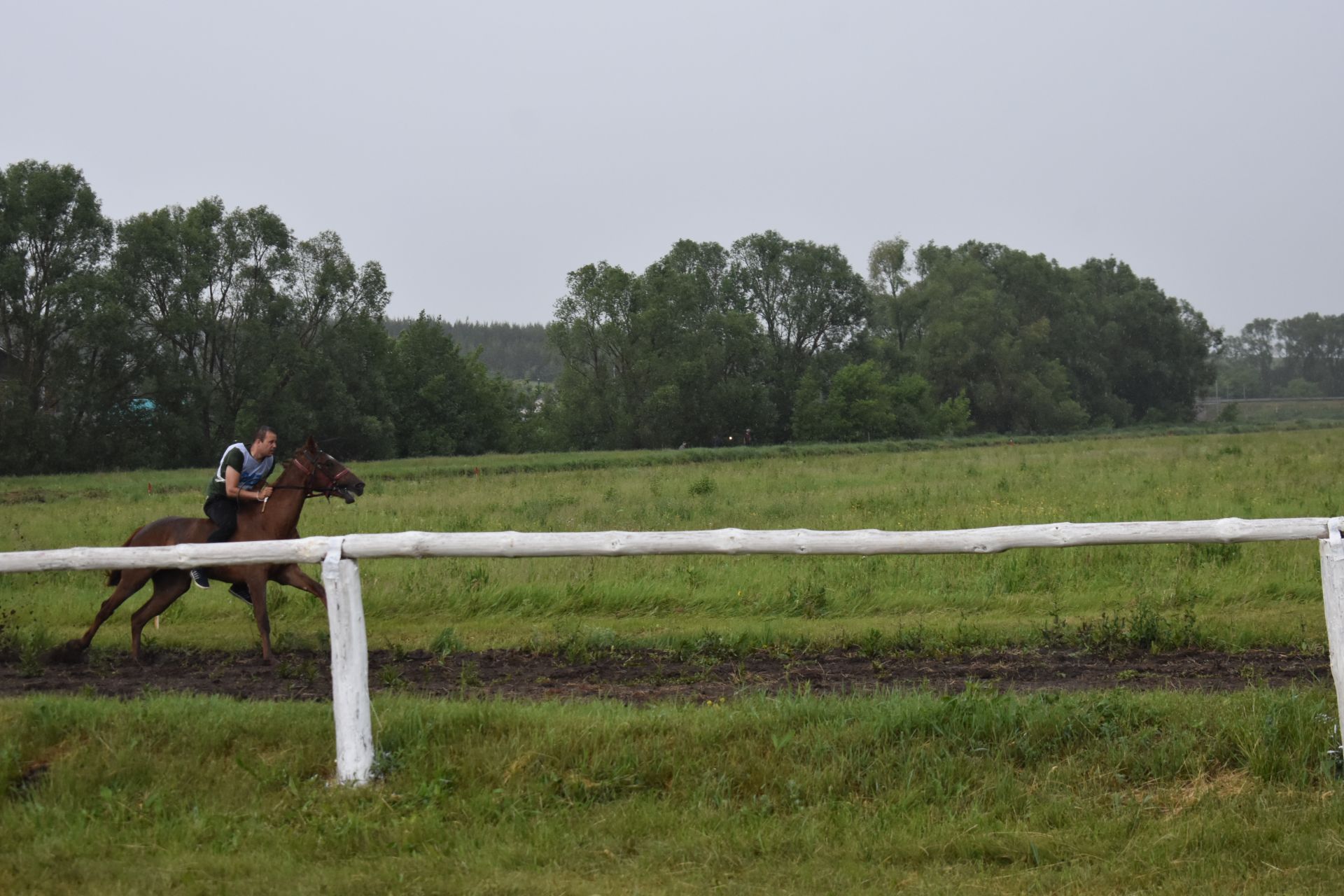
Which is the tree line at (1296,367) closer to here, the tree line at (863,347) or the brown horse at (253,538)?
the tree line at (863,347)

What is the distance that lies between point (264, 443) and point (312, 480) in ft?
1.91

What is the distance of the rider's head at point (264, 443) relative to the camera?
9859 mm

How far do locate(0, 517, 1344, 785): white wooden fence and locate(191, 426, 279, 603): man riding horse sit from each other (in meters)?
3.83

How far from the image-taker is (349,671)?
557cm

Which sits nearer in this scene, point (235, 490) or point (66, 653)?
point (66, 653)

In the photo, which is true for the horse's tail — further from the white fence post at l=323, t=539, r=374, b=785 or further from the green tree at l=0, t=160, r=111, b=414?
the green tree at l=0, t=160, r=111, b=414

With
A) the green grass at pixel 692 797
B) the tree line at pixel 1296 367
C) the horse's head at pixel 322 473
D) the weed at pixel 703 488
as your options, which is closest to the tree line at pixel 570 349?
the weed at pixel 703 488

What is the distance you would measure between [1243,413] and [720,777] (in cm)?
13818

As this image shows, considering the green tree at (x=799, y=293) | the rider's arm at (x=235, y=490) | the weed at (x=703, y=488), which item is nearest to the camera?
the rider's arm at (x=235, y=490)

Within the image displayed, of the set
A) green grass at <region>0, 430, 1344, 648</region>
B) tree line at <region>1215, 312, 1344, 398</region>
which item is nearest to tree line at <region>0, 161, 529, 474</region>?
green grass at <region>0, 430, 1344, 648</region>

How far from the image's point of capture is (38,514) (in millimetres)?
23750

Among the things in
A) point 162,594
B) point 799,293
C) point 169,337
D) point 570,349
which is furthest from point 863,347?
point 162,594

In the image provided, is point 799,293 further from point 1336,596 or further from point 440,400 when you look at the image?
point 1336,596

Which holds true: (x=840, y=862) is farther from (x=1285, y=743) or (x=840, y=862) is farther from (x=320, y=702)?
(x=320, y=702)
